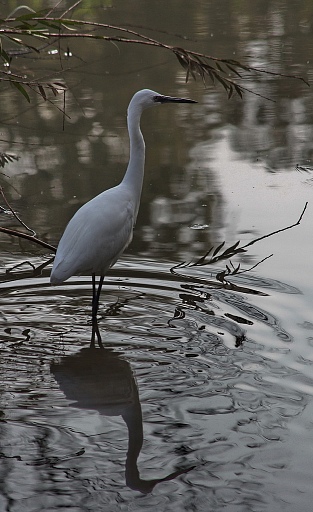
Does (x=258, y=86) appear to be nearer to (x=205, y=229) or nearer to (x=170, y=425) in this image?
(x=205, y=229)

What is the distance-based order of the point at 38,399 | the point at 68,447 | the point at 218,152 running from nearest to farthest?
1. the point at 68,447
2. the point at 38,399
3. the point at 218,152

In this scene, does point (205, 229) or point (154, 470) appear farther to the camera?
point (205, 229)

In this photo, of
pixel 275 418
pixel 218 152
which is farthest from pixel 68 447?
pixel 218 152

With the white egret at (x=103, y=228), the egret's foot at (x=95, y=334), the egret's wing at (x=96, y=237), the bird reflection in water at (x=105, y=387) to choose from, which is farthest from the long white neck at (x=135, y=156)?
the bird reflection in water at (x=105, y=387)

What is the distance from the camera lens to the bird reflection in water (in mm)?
3262

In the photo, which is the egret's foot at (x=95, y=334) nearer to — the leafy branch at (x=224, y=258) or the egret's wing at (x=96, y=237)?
the egret's wing at (x=96, y=237)

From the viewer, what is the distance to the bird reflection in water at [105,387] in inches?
128

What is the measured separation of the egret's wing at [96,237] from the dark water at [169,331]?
318 mm

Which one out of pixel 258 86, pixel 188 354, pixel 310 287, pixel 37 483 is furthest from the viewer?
pixel 258 86

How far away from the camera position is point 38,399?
357cm

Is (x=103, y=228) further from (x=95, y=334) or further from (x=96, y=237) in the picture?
(x=95, y=334)

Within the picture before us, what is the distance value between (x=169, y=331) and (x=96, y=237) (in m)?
0.56

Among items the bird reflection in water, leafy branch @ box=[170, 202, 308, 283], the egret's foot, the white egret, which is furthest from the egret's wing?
leafy branch @ box=[170, 202, 308, 283]

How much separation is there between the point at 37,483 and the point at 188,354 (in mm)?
1174
